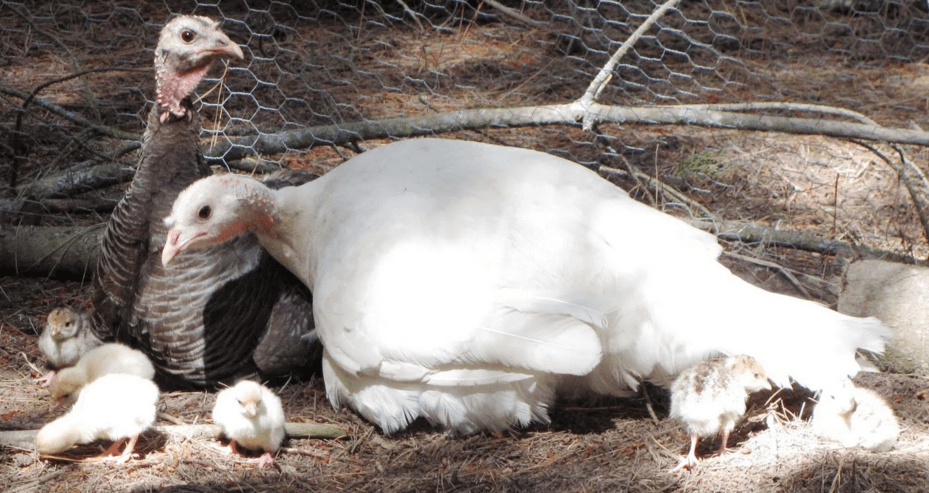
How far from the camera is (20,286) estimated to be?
13.6 ft

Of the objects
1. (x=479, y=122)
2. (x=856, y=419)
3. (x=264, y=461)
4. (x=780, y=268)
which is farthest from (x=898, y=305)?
(x=264, y=461)

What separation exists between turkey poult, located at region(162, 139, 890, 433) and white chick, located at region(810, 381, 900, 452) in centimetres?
8

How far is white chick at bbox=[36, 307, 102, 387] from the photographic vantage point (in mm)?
3387

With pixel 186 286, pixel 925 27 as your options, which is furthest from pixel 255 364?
pixel 925 27

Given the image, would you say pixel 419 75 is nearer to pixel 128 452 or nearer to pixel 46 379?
pixel 46 379

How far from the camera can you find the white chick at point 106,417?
287 centimetres

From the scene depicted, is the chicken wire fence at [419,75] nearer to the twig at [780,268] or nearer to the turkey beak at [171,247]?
the twig at [780,268]

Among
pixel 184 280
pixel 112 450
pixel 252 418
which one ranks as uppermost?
pixel 184 280

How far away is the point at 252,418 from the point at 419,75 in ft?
11.7

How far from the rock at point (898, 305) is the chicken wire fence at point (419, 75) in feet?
5.02

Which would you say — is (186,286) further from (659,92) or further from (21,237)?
(659,92)

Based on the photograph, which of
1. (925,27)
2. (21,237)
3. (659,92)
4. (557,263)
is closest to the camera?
(557,263)

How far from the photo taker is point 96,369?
3.22 m

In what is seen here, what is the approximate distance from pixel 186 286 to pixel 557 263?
1370 millimetres
